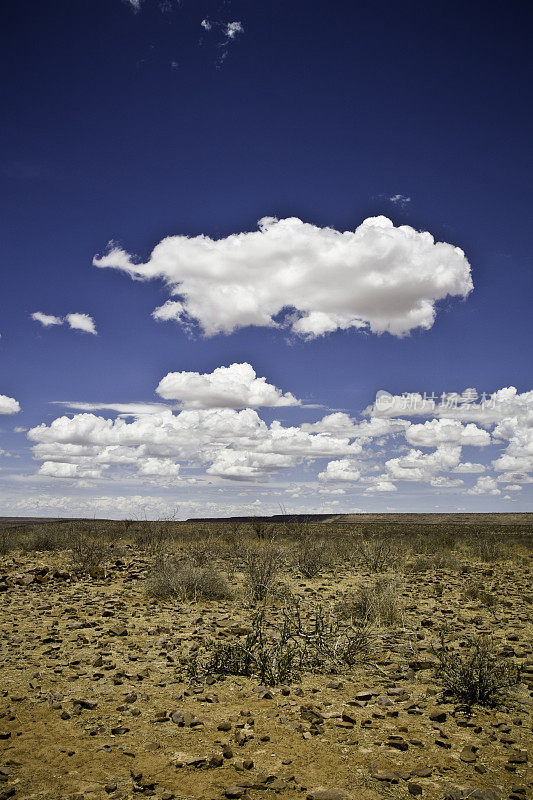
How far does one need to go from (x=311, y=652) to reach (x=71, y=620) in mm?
4722

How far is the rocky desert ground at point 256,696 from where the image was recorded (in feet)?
12.9

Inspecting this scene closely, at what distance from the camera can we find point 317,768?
4078 mm

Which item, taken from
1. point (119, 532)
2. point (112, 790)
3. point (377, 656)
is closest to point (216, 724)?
point (112, 790)

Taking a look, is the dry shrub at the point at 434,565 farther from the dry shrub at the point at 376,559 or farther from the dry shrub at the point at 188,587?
the dry shrub at the point at 188,587

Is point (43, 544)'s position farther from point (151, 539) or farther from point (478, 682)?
point (478, 682)

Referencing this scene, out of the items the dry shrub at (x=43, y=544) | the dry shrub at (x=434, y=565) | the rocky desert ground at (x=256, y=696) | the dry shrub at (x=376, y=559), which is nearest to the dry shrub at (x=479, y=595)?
the rocky desert ground at (x=256, y=696)

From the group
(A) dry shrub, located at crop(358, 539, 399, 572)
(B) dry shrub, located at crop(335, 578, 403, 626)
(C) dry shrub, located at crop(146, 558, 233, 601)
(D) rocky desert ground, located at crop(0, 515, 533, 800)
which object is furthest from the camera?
(A) dry shrub, located at crop(358, 539, 399, 572)

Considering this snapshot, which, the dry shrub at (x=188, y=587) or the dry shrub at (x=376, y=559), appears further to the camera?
the dry shrub at (x=376, y=559)

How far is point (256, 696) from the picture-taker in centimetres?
560

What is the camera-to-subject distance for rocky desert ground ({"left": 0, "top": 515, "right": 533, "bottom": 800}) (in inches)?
155

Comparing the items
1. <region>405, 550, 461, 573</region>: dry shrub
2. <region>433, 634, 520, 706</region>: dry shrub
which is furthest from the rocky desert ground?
<region>405, 550, 461, 573</region>: dry shrub

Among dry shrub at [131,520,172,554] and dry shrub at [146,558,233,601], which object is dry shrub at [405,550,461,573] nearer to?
dry shrub at [146,558,233,601]

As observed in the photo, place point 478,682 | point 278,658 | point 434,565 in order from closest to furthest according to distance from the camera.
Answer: point 478,682
point 278,658
point 434,565

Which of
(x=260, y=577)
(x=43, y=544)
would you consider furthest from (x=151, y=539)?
(x=260, y=577)
